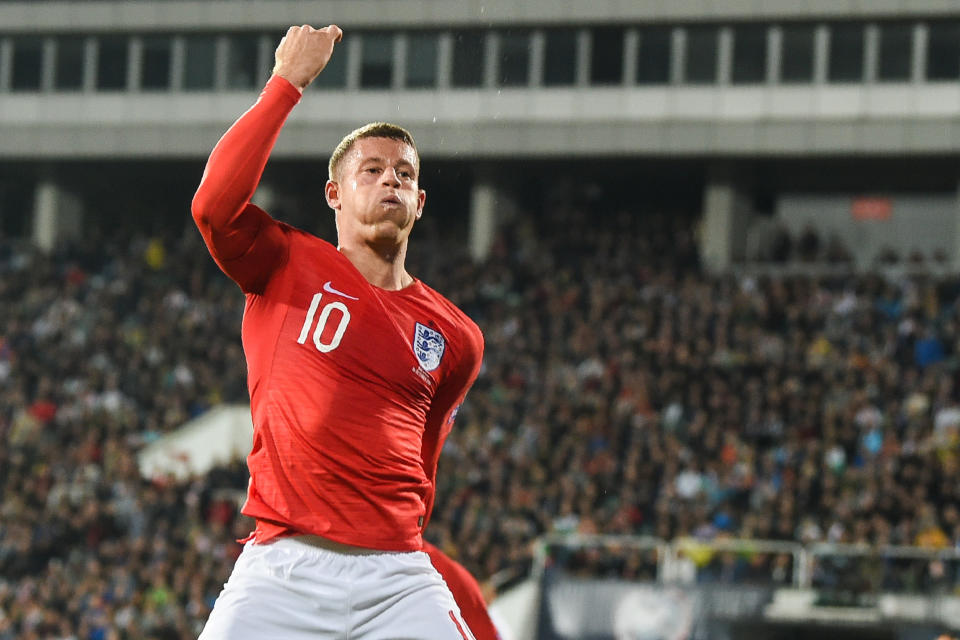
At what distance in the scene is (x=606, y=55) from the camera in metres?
35.1

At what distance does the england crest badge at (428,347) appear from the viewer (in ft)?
16.0

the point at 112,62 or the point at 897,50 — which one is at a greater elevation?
the point at 112,62

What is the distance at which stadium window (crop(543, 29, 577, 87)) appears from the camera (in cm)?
3509

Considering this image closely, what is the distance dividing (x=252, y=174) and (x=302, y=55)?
0.42 meters

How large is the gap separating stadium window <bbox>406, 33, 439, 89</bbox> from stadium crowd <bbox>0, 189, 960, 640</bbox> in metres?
5.18

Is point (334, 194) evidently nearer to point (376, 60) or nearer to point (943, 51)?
point (943, 51)

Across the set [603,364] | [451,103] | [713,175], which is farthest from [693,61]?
[603,364]

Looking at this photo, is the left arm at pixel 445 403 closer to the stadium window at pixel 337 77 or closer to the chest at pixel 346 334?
the chest at pixel 346 334

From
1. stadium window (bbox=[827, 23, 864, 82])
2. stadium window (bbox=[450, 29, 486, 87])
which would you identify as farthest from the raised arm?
stadium window (bbox=[450, 29, 486, 87])

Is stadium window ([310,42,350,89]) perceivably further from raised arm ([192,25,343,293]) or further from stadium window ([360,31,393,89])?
raised arm ([192,25,343,293])

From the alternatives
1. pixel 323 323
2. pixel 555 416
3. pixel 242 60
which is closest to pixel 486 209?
pixel 242 60

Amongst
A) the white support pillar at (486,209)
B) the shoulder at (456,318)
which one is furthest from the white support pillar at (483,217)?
the shoulder at (456,318)

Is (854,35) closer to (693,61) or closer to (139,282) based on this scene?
(693,61)

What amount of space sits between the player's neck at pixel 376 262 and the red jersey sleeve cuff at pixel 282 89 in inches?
21.4
